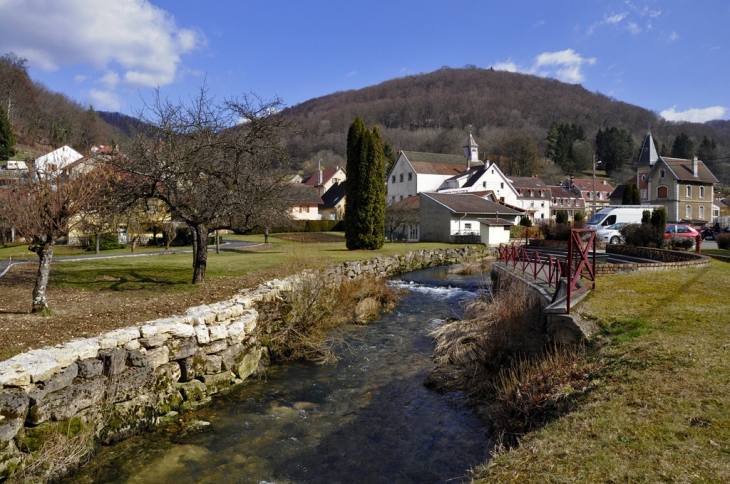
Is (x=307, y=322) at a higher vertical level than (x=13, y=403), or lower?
lower

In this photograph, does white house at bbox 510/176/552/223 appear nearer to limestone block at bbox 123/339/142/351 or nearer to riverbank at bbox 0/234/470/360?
riverbank at bbox 0/234/470/360

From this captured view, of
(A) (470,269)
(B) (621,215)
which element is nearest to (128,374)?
(A) (470,269)

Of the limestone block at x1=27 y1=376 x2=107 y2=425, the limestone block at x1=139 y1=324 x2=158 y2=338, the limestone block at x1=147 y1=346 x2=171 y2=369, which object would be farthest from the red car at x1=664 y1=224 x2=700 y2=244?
the limestone block at x1=27 y1=376 x2=107 y2=425

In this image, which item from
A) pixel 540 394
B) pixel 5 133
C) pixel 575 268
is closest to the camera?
pixel 540 394

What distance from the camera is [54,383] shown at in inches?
252

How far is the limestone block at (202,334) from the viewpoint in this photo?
30.2 ft

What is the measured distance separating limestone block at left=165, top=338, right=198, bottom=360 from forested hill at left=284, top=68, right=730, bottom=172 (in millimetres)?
92477

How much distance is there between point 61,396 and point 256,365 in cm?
451

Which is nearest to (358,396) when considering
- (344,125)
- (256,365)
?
(256,365)

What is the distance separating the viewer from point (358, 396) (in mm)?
9203

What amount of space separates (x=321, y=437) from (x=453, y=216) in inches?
1370

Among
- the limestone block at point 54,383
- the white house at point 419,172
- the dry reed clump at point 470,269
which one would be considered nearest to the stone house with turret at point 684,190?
the white house at point 419,172

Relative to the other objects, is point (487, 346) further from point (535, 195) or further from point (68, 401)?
point (535, 195)

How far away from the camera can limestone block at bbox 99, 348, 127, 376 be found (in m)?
7.32
